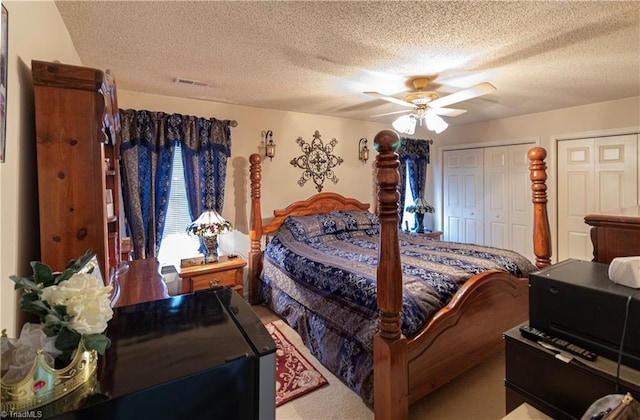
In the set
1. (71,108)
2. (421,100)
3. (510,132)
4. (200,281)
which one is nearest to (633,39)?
(421,100)

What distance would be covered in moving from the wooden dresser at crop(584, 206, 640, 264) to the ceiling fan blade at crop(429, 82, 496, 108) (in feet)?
4.33

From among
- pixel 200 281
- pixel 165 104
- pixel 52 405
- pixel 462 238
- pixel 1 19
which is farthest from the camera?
pixel 462 238

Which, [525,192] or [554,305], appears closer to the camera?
[554,305]

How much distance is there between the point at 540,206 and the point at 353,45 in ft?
5.72

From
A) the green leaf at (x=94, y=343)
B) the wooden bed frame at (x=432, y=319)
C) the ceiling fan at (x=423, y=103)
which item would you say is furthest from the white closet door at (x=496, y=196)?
the green leaf at (x=94, y=343)

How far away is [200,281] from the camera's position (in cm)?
280

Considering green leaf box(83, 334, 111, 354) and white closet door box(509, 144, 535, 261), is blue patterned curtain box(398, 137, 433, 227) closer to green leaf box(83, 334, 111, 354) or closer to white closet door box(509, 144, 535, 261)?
white closet door box(509, 144, 535, 261)

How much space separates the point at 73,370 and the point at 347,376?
5.78 ft

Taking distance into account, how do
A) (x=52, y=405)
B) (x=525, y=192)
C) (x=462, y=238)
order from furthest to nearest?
1. (x=462, y=238)
2. (x=525, y=192)
3. (x=52, y=405)

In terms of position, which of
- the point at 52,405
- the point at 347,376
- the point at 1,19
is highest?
the point at 1,19

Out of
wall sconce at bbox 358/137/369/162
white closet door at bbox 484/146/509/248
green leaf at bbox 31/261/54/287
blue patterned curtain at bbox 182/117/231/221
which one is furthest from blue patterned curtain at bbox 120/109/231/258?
white closet door at bbox 484/146/509/248

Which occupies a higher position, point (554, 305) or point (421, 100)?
point (421, 100)

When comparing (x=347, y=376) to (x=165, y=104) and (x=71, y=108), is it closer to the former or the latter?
(x=71, y=108)

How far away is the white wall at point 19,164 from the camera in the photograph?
34.5 inches
